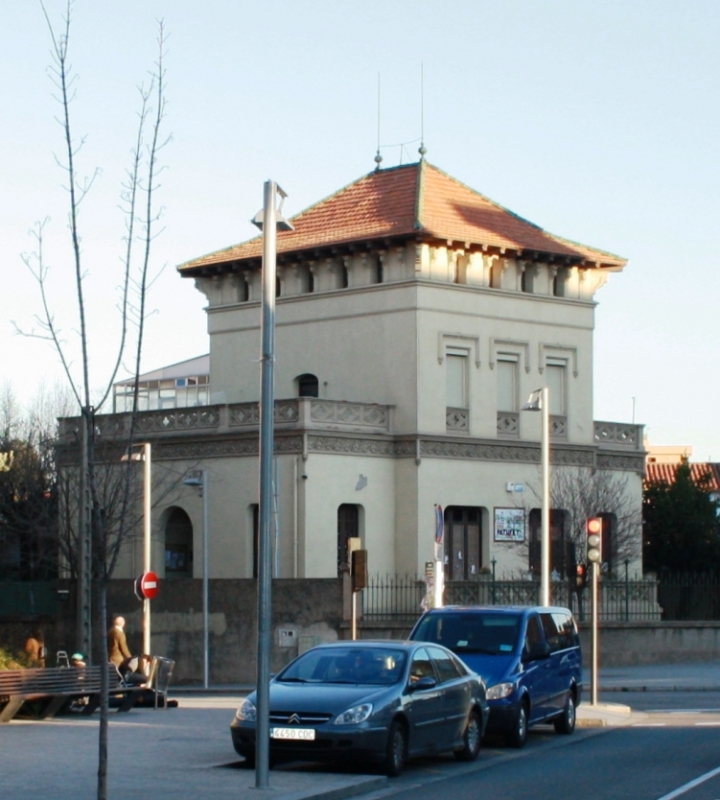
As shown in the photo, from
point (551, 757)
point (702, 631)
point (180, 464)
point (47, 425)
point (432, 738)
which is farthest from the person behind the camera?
point (47, 425)

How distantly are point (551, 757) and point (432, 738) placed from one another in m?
2.35

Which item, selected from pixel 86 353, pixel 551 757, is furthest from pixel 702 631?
pixel 86 353

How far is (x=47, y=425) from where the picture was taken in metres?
73.3

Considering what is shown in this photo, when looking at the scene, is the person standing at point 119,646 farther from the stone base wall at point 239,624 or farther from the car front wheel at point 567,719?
the stone base wall at point 239,624

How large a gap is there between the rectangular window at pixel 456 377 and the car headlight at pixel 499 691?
29.5m

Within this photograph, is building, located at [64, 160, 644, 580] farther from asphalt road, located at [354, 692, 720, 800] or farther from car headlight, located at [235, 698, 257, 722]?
car headlight, located at [235, 698, 257, 722]

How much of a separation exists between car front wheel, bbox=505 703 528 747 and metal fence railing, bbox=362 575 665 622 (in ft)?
72.4

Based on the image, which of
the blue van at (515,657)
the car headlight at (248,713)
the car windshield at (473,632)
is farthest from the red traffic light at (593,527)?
the car headlight at (248,713)

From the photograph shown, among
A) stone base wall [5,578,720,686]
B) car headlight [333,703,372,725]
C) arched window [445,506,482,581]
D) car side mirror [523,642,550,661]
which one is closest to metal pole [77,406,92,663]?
stone base wall [5,578,720,686]

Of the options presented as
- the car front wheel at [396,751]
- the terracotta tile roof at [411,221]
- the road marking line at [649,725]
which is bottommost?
the road marking line at [649,725]

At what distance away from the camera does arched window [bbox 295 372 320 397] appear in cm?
5306

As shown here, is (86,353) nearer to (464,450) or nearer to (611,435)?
(464,450)

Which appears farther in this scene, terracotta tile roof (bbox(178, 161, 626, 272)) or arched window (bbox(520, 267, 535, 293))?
arched window (bbox(520, 267, 535, 293))

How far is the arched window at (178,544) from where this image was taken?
51.2 m
